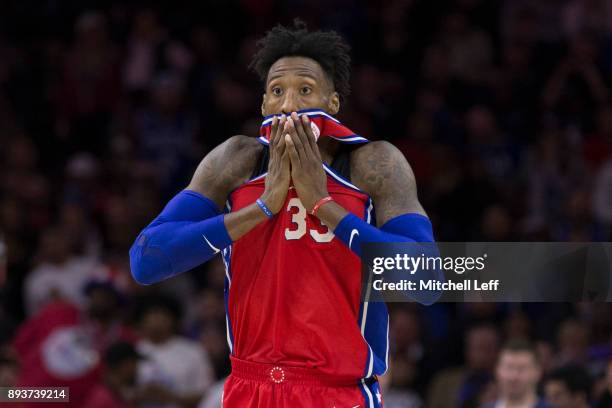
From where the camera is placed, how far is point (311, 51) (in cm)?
480

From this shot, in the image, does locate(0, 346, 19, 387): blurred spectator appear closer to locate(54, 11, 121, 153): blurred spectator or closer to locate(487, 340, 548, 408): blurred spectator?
locate(487, 340, 548, 408): blurred spectator

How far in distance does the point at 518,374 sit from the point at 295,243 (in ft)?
11.2

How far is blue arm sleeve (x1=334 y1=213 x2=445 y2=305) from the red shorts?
450 millimetres

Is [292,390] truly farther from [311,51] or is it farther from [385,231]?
[311,51]

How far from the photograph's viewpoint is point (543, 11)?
12102 mm

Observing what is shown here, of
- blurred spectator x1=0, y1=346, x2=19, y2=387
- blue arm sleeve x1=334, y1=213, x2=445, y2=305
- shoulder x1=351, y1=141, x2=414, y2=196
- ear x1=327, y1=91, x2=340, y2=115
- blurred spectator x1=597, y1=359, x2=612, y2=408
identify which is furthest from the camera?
blurred spectator x1=597, y1=359, x2=612, y2=408

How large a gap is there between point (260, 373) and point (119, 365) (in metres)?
3.87

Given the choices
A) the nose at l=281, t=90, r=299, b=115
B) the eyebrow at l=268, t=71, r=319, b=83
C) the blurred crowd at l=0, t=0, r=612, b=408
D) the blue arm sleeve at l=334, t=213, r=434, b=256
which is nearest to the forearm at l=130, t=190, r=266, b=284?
the blue arm sleeve at l=334, t=213, r=434, b=256

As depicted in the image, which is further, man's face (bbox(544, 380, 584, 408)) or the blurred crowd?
the blurred crowd

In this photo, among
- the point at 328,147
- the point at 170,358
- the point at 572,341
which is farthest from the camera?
the point at 170,358

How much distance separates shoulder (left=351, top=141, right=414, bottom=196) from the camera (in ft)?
15.0

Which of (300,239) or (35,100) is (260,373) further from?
(35,100)

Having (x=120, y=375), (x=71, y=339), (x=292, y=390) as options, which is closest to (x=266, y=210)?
(x=292, y=390)

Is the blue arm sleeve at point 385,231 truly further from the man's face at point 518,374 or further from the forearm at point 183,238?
the man's face at point 518,374
